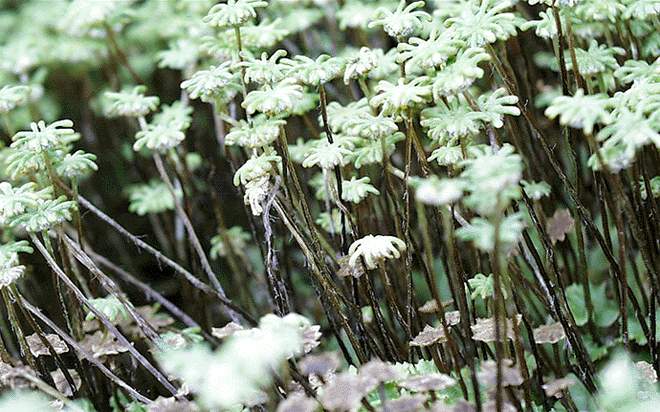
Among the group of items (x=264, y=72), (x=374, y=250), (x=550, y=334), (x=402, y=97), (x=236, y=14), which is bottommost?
(x=550, y=334)

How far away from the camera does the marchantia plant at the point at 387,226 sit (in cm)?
169

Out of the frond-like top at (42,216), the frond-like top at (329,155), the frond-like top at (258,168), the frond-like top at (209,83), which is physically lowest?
the frond-like top at (329,155)

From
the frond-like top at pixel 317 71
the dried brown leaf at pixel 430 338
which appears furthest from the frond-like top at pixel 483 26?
the dried brown leaf at pixel 430 338

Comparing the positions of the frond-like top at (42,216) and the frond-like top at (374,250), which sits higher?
the frond-like top at (42,216)

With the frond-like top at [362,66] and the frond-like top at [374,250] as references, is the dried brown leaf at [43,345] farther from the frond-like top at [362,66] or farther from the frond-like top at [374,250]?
the frond-like top at [362,66]

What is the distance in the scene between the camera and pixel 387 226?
2582 millimetres

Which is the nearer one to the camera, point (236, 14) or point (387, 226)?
point (236, 14)

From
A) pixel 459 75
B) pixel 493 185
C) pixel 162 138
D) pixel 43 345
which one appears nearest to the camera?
pixel 493 185

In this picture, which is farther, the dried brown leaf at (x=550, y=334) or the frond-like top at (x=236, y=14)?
the dried brown leaf at (x=550, y=334)

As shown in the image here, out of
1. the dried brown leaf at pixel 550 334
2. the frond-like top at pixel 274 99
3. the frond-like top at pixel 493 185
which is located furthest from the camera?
the dried brown leaf at pixel 550 334

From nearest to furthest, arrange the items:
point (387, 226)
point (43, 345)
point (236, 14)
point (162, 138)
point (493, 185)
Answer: point (493, 185) < point (236, 14) < point (43, 345) < point (162, 138) < point (387, 226)

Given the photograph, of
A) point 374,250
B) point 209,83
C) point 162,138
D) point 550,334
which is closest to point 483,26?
point 374,250

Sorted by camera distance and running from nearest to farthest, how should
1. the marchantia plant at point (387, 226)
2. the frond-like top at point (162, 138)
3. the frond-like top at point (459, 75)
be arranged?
1. the marchantia plant at point (387, 226)
2. the frond-like top at point (459, 75)
3. the frond-like top at point (162, 138)

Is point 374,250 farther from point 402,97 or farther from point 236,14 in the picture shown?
point 236,14
